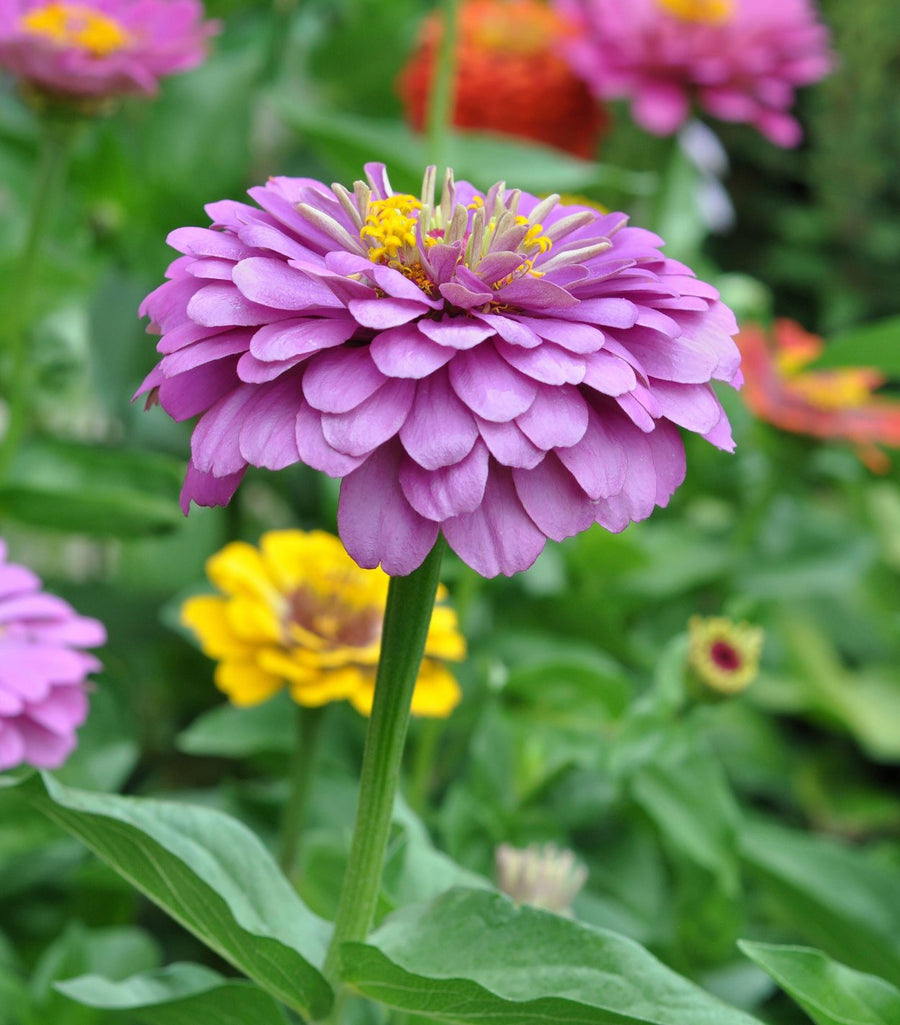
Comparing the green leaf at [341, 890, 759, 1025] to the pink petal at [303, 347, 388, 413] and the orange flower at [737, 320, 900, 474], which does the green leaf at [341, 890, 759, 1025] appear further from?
the orange flower at [737, 320, 900, 474]

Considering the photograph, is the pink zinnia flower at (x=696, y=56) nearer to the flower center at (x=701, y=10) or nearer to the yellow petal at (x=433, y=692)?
the flower center at (x=701, y=10)

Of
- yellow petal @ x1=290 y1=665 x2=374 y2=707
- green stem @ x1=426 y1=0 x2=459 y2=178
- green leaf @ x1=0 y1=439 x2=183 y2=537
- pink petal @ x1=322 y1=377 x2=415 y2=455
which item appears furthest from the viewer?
green stem @ x1=426 y1=0 x2=459 y2=178

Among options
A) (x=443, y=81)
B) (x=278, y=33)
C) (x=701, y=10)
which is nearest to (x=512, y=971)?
(x=443, y=81)

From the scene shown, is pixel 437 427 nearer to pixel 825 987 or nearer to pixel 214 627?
pixel 825 987

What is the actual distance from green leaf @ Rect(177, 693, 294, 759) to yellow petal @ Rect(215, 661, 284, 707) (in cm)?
10

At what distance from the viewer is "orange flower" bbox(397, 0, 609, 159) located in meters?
1.09

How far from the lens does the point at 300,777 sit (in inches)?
25.8

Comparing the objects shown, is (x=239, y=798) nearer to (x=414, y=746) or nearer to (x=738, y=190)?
(x=414, y=746)

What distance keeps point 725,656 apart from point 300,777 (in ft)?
0.75

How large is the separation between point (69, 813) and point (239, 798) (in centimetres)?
36

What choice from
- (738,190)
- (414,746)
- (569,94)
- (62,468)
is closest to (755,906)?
(414,746)

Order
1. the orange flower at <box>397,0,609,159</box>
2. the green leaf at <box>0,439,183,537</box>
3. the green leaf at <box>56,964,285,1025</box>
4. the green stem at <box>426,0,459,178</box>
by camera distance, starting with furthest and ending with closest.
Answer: the orange flower at <box>397,0,609,159</box>, the green stem at <box>426,0,459,178</box>, the green leaf at <box>0,439,183,537</box>, the green leaf at <box>56,964,285,1025</box>

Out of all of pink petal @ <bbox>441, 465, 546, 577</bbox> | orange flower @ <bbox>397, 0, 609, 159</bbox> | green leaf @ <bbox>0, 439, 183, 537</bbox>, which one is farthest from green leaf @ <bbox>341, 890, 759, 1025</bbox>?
orange flower @ <bbox>397, 0, 609, 159</bbox>

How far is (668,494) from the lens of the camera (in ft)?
1.16
